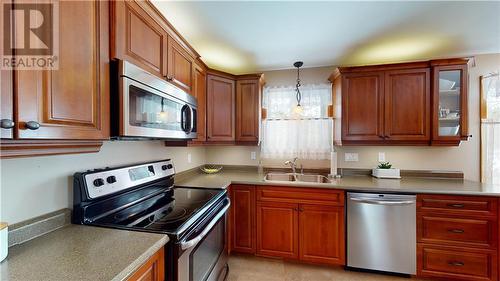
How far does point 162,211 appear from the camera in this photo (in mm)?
1447

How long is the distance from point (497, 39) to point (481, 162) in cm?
135

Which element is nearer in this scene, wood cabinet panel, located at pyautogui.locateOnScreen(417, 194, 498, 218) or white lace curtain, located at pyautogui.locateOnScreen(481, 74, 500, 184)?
wood cabinet panel, located at pyautogui.locateOnScreen(417, 194, 498, 218)

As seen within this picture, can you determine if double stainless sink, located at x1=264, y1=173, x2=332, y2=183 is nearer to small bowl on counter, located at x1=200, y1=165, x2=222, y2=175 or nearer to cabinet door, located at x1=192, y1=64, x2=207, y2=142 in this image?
small bowl on counter, located at x1=200, y1=165, x2=222, y2=175

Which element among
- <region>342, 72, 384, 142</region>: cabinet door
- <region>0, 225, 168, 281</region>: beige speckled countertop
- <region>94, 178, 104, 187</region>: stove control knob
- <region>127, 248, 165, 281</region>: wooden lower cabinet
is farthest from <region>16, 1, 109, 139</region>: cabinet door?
<region>342, 72, 384, 142</region>: cabinet door

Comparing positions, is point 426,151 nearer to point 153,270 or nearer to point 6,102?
point 153,270

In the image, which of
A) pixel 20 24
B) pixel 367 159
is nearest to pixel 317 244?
pixel 367 159

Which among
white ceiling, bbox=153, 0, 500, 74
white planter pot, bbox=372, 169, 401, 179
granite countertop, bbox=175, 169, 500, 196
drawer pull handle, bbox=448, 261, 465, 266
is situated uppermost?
white ceiling, bbox=153, 0, 500, 74

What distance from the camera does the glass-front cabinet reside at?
7.33ft

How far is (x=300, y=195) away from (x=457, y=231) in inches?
57.1

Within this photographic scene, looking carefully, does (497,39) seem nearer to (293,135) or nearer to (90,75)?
(293,135)

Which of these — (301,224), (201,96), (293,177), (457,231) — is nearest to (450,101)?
(457,231)

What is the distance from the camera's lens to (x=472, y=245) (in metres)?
1.92

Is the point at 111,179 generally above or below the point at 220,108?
below

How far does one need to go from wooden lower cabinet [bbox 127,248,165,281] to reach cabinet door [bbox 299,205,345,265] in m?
1.57
